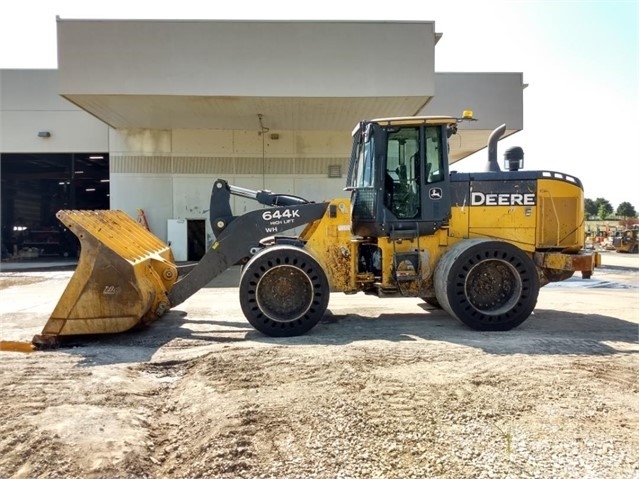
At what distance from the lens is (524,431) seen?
3.45 metres

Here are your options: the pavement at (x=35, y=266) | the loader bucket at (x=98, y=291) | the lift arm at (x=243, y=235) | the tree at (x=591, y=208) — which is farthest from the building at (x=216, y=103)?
the tree at (x=591, y=208)

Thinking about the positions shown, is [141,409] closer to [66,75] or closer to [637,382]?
[637,382]

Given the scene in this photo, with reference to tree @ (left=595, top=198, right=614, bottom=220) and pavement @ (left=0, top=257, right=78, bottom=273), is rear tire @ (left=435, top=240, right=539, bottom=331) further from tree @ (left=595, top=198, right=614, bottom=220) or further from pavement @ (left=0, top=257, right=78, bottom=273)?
tree @ (left=595, top=198, right=614, bottom=220)

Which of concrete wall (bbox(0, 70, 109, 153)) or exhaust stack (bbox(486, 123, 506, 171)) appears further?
concrete wall (bbox(0, 70, 109, 153))

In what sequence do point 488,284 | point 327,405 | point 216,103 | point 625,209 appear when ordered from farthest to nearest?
point 625,209 < point 216,103 < point 488,284 < point 327,405

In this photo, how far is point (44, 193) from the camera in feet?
110

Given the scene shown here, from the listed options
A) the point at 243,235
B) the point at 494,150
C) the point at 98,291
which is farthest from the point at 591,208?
the point at 98,291

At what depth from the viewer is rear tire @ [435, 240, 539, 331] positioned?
664 cm

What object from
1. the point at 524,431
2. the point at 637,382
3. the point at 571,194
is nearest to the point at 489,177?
the point at 571,194

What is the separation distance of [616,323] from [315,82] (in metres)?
11.3

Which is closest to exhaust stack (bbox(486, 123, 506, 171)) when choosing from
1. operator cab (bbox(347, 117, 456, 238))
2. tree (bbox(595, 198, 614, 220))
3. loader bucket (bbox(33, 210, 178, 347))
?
operator cab (bbox(347, 117, 456, 238))

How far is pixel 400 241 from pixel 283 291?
1.88 meters

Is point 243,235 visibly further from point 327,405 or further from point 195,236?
point 195,236

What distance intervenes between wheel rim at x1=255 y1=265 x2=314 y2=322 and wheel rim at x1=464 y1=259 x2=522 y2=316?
229cm
